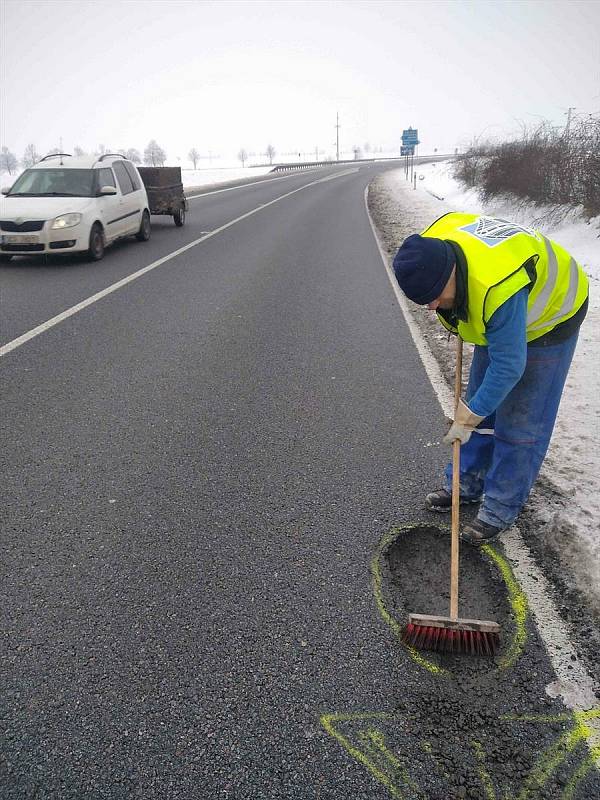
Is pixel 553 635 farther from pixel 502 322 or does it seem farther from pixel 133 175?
pixel 133 175

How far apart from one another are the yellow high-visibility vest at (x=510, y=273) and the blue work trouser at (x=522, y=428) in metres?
0.17

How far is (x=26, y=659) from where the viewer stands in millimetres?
2236

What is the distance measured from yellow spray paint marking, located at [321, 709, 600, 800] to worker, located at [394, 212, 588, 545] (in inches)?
42.4

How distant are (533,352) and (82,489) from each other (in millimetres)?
2627

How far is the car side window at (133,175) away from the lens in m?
11.5

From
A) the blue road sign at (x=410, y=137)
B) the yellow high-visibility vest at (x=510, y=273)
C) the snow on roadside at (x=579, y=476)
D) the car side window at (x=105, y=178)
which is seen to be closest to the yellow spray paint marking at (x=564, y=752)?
the snow on roadside at (x=579, y=476)

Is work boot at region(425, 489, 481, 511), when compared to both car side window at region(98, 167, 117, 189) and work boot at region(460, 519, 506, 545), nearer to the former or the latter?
work boot at region(460, 519, 506, 545)

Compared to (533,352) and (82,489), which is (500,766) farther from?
(82,489)

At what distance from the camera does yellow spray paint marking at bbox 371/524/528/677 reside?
7.47 feet

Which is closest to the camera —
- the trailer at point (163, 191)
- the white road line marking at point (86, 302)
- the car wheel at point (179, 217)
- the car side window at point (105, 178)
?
the white road line marking at point (86, 302)

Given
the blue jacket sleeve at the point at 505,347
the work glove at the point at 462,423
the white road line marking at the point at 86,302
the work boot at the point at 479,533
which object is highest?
the blue jacket sleeve at the point at 505,347

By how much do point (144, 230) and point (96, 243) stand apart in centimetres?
247

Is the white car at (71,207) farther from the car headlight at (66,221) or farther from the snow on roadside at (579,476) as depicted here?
the snow on roadside at (579,476)

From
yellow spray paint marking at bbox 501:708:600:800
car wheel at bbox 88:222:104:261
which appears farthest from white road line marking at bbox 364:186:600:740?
car wheel at bbox 88:222:104:261
